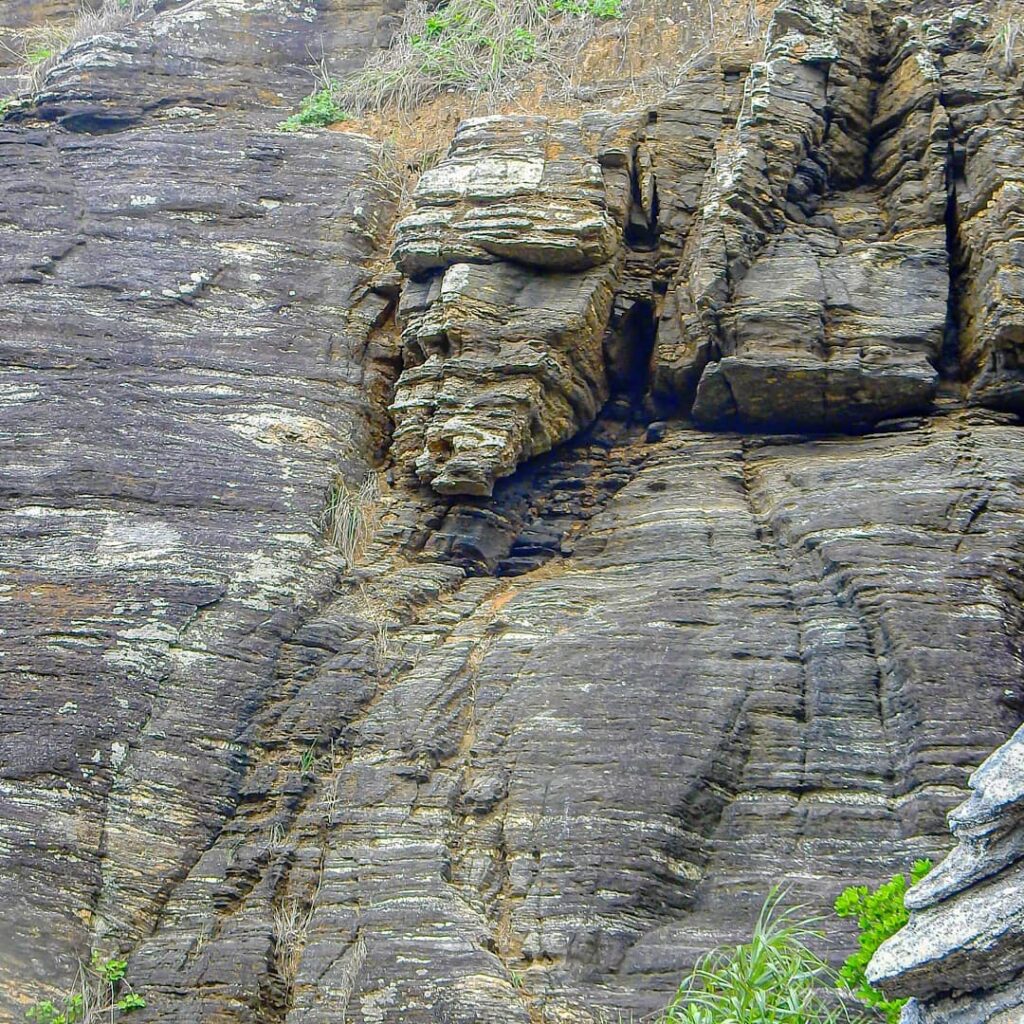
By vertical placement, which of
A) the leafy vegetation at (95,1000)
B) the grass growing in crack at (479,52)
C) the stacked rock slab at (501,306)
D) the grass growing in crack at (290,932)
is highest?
the grass growing in crack at (479,52)

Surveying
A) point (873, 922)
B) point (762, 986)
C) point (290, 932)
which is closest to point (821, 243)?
point (873, 922)

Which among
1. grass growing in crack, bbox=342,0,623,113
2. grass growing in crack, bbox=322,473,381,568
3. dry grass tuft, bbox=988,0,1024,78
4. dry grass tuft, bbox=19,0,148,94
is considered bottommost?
grass growing in crack, bbox=322,473,381,568

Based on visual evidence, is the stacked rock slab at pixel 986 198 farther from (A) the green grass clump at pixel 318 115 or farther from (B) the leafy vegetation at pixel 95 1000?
(B) the leafy vegetation at pixel 95 1000

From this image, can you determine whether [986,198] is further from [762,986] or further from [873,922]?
[762,986]

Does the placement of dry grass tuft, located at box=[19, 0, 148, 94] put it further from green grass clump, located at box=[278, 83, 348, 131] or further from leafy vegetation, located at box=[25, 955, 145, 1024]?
leafy vegetation, located at box=[25, 955, 145, 1024]

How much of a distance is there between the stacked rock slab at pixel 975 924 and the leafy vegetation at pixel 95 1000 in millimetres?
3051

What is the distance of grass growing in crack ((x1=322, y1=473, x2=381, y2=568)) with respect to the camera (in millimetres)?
7238

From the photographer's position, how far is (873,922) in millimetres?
4723

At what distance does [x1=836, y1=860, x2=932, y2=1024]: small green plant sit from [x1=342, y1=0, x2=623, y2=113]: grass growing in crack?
7140 millimetres

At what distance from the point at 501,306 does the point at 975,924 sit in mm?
4787

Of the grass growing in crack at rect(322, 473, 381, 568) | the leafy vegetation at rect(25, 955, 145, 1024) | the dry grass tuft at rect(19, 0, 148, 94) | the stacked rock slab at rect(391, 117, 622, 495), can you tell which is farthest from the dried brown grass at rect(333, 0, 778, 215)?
the leafy vegetation at rect(25, 955, 145, 1024)

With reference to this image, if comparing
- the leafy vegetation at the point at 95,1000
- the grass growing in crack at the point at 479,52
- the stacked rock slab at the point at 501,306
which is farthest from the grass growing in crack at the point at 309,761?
the grass growing in crack at the point at 479,52

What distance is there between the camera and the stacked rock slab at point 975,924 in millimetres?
3938

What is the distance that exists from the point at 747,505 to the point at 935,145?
9.20 feet
